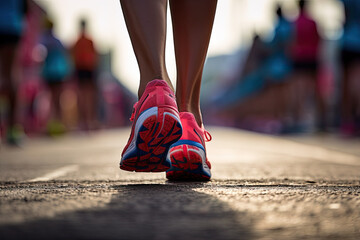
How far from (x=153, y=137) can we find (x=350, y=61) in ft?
15.1

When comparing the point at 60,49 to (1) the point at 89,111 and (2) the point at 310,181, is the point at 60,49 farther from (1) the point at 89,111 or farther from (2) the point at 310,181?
(2) the point at 310,181

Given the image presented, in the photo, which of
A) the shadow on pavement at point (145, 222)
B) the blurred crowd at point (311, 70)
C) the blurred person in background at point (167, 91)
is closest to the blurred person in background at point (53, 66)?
the blurred crowd at point (311, 70)

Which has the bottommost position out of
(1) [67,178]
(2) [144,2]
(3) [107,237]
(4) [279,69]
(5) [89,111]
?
(3) [107,237]

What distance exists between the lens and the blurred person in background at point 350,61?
5043 millimetres

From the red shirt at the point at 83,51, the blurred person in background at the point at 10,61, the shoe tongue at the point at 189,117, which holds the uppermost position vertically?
the red shirt at the point at 83,51

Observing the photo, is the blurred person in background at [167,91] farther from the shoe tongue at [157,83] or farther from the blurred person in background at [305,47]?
the blurred person in background at [305,47]

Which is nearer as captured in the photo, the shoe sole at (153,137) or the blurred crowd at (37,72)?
the shoe sole at (153,137)

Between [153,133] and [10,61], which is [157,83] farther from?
[10,61]

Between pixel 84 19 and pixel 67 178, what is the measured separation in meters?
7.58

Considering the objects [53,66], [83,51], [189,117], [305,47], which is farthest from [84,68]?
[189,117]

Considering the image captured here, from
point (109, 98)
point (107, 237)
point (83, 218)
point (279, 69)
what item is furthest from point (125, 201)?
point (109, 98)

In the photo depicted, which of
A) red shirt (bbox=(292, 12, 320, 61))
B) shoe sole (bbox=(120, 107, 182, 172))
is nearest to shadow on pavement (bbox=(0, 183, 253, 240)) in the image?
shoe sole (bbox=(120, 107, 182, 172))

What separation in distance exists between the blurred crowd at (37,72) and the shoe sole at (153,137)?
117 inches

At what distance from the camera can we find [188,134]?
143 cm
